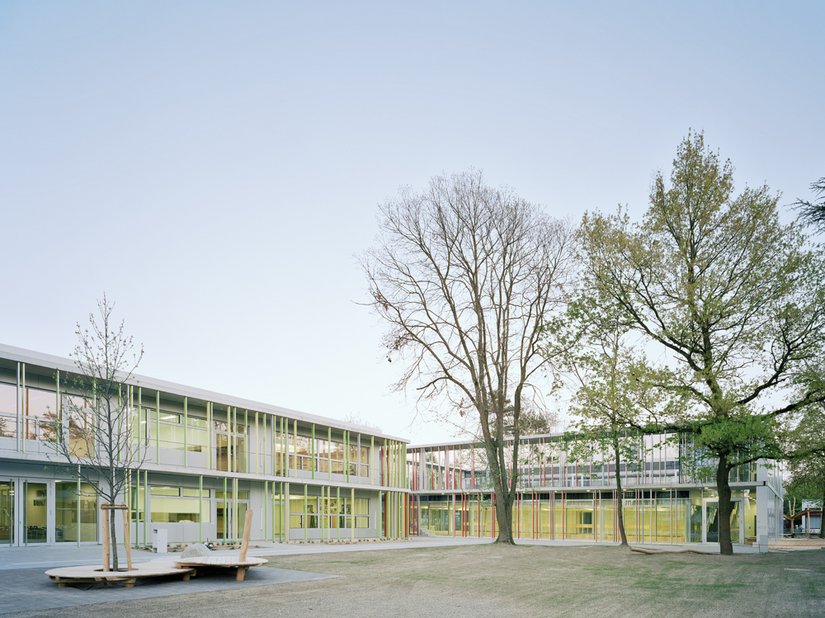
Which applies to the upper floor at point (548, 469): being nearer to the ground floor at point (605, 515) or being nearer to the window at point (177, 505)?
the ground floor at point (605, 515)

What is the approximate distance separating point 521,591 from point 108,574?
7.82 m

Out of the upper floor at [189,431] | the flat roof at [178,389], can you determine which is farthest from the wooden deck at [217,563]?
the flat roof at [178,389]

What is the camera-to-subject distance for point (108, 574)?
14094 mm

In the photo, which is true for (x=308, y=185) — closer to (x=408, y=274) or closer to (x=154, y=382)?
(x=408, y=274)

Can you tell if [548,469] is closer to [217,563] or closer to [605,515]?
[605,515]

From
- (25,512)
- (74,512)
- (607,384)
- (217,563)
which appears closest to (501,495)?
(607,384)

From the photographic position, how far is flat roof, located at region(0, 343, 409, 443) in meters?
24.0

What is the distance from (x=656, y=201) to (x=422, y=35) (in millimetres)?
9732

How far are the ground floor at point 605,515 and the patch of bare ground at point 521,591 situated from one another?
22522 millimetres

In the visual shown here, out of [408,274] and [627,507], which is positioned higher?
[408,274]

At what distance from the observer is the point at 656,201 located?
2459cm

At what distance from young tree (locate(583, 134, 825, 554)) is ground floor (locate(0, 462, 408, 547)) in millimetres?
16437

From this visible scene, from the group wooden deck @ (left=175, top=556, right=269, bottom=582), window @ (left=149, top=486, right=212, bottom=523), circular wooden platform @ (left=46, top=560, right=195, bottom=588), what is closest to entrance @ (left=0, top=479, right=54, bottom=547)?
window @ (left=149, top=486, right=212, bottom=523)

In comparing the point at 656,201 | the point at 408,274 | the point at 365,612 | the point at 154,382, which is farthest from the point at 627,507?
the point at 365,612
